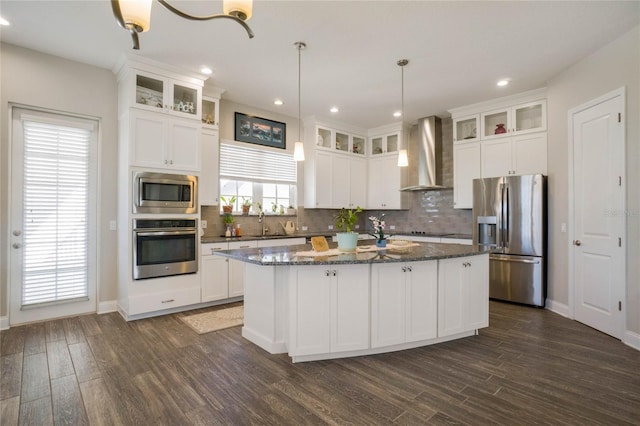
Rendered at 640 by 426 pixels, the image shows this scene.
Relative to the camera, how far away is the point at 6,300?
135 inches

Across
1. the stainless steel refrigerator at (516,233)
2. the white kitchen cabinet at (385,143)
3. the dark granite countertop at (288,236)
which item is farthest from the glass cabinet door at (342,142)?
the stainless steel refrigerator at (516,233)

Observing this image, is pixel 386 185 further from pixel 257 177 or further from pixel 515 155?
pixel 257 177

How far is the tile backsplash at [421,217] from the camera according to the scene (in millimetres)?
5583

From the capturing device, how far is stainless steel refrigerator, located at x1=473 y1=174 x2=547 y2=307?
14.1 ft

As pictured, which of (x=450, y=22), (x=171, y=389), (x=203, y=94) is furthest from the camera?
(x=203, y=94)

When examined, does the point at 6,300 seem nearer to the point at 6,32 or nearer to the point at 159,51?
the point at 6,32

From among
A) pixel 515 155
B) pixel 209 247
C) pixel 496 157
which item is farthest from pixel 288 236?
pixel 515 155

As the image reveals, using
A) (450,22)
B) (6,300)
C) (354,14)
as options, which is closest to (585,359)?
(450,22)

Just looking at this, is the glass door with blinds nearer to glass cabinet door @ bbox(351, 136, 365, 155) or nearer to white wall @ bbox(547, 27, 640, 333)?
glass cabinet door @ bbox(351, 136, 365, 155)

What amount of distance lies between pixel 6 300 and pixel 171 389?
2.54 meters

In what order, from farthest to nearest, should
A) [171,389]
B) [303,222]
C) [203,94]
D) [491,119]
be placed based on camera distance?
[303,222]
[491,119]
[203,94]
[171,389]

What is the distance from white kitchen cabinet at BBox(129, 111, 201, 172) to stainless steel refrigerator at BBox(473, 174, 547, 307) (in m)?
4.00

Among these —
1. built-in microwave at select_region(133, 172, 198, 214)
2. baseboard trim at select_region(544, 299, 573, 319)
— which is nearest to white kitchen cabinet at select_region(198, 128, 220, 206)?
built-in microwave at select_region(133, 172, 198, 214)

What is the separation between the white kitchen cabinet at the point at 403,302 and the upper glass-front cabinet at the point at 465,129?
3.20 m
